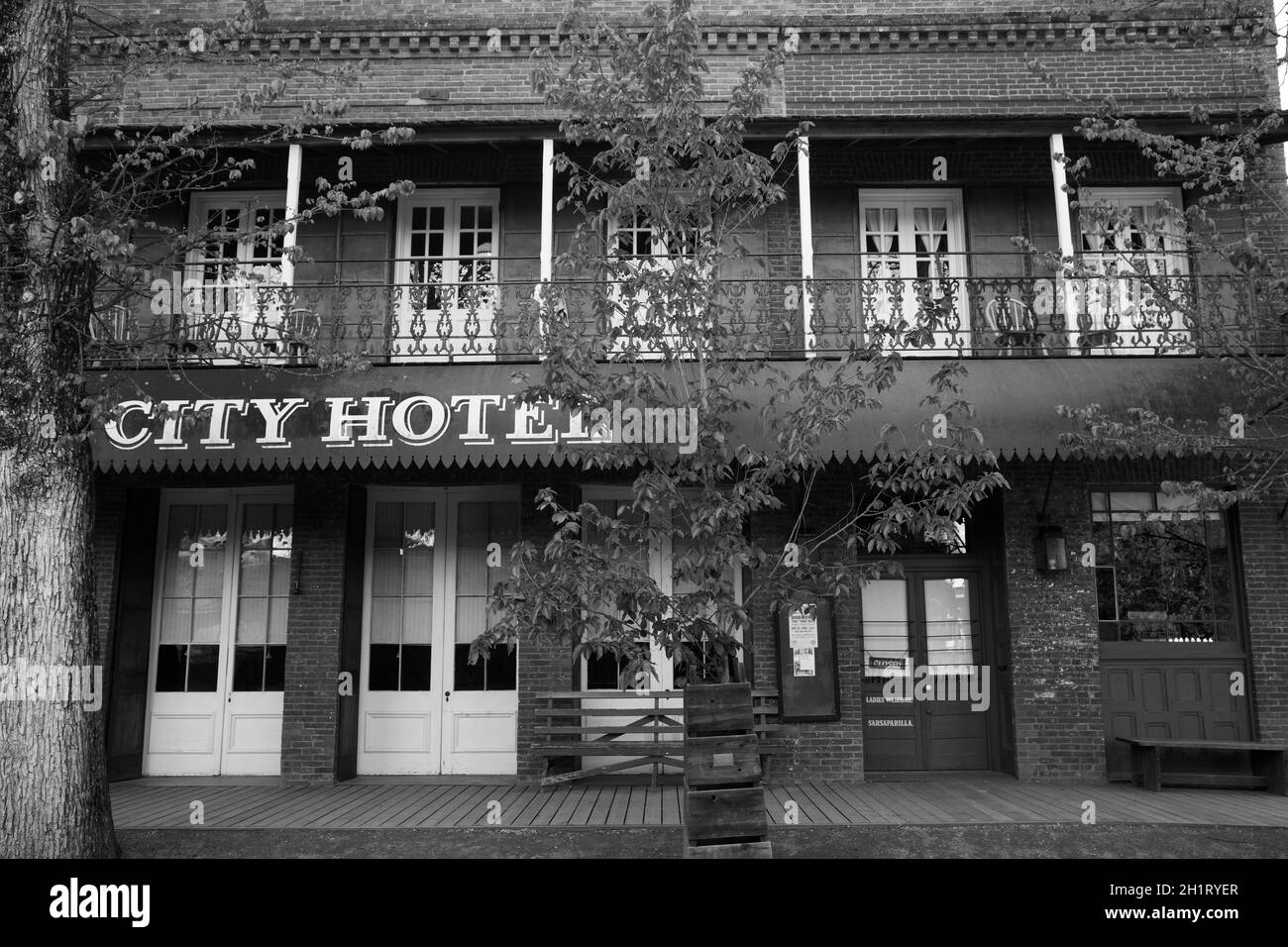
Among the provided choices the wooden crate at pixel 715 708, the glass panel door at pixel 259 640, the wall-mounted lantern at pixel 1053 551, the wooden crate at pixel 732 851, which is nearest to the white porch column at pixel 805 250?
the wall-mounted lantern at pixel 1053 551

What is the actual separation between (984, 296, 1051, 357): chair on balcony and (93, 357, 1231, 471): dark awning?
63cm

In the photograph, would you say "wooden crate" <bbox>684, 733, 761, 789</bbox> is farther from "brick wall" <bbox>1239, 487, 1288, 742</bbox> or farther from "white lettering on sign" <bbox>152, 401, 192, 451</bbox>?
"brick wall" <bbox>1239, 487, 1288, 742</bbox>

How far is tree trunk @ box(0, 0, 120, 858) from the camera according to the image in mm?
5742

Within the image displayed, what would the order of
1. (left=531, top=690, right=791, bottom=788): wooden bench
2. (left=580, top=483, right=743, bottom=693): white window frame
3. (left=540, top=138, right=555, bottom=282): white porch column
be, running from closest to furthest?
(left=531, top=690, right=791, bottom=788): wooden bench → (left=540, top=138, right=555, bottom=282): white porch column → (left=580, top=483, right=743, bottom=693): white window frame

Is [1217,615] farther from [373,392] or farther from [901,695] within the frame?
[373,392]

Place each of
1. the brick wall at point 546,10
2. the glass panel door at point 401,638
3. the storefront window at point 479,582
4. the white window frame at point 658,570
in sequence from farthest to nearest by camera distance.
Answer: the brick wall at point 546,10
the storefront window at point 479,582
the glass panel door at point 401,638
the white window frame at point 658,570

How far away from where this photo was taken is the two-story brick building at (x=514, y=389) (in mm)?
8992

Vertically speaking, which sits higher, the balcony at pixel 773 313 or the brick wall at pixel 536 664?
the balcony at pixel 773 313

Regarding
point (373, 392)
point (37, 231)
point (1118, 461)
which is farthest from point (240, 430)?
point (1118, 461)

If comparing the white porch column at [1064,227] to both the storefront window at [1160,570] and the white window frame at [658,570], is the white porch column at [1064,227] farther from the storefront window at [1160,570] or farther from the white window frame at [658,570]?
the white window frame at [658,570]

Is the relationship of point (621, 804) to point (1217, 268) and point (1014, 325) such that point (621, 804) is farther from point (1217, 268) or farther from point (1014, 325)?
point (1217, 268)

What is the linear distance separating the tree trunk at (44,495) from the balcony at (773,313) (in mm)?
2250

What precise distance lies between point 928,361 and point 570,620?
5261 millimetres

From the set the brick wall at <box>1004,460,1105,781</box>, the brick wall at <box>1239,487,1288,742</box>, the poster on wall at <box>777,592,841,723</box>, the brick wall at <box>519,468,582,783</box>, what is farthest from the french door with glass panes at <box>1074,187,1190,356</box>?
the brick wall at <box>519,468,582,783</box>
